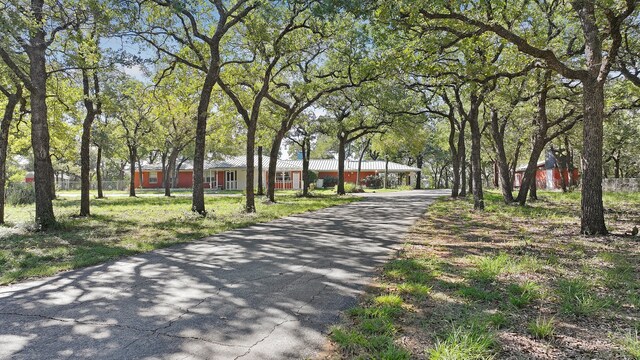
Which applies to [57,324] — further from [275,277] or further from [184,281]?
[275,277]

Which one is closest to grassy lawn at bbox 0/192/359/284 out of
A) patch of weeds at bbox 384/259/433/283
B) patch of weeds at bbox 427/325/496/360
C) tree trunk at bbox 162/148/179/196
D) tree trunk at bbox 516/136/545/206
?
patch of weeds at bbox 384/259/433/283

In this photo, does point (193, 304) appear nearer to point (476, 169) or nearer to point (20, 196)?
point (476, 169)

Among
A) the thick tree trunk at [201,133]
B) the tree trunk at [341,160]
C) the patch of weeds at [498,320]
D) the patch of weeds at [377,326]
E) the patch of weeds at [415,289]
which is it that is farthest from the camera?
the tree trunk at [341,160]

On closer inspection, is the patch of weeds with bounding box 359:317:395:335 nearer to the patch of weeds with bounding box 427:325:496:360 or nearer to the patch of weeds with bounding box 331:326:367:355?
the patch of weeds with bounding box 331:326:367:355

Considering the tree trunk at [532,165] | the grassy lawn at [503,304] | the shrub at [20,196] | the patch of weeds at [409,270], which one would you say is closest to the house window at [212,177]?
the shrub at [20,196]

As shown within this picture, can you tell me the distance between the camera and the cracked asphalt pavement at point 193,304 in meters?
3.11

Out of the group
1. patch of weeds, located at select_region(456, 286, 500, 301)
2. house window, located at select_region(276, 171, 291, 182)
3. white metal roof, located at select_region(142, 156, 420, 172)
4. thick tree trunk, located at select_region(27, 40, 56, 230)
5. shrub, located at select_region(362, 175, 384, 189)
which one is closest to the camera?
patch of weeds, located at select_region(456, 286, 500, 301)

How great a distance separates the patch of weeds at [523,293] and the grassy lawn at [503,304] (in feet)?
0.03

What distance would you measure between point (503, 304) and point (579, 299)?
32.6 inches

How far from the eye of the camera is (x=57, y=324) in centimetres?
358

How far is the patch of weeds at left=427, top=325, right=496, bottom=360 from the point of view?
2.77 m

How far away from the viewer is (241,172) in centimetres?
4684

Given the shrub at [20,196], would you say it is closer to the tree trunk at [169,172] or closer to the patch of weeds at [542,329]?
the tree trunk at [169,172]

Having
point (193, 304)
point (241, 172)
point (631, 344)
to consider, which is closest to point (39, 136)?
point (193, 304)
